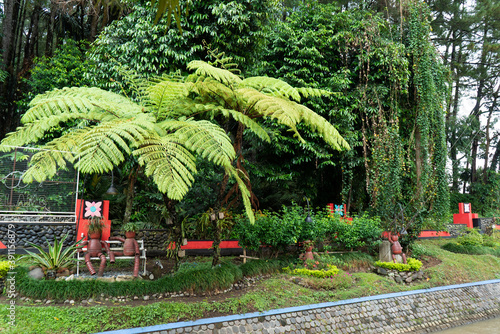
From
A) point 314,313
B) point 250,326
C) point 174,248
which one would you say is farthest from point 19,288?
point 314,313

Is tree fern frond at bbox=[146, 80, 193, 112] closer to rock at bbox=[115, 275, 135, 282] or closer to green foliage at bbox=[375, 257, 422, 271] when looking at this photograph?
rock at bbox=[115, 275, 135, 282]

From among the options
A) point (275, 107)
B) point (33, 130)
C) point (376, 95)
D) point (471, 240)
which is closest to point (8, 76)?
point (33, 130)

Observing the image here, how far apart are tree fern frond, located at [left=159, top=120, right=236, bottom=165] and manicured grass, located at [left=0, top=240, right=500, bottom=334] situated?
2312mm

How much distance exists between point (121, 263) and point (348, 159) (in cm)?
730

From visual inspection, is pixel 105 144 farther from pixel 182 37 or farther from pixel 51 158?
pixel 182 37

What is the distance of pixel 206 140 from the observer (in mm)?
4797

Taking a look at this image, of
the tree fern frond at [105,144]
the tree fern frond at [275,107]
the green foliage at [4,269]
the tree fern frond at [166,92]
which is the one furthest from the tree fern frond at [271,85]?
the green foliage at [4,269]

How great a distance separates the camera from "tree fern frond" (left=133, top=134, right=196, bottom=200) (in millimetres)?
4173

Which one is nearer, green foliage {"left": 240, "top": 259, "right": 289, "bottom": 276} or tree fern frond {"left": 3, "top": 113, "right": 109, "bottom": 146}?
tree fern frond {"left": 3, "top": 113, "right": 109, "bottom": 146}

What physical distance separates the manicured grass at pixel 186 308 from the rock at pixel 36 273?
35.0 inches

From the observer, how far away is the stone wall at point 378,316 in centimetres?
507

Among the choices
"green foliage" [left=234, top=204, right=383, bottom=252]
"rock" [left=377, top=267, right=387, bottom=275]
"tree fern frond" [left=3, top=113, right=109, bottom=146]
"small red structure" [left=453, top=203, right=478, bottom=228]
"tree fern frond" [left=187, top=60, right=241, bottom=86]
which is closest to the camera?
"tree fern frond" [left=3, top=113, right=109, bottom=146]

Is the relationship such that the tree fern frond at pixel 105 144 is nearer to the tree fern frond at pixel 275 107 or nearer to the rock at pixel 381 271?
the tree fern frond at pixel 275 107

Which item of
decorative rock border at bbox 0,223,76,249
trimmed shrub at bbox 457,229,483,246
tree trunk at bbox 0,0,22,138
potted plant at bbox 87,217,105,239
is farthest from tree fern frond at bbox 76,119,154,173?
trimmed shrub at bbox 457,229,483,246
